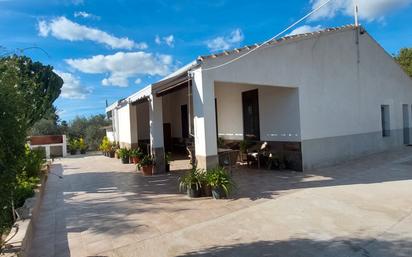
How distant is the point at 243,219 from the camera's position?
702 cm

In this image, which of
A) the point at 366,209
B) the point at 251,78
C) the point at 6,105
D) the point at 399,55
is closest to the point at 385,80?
the point at 251,78

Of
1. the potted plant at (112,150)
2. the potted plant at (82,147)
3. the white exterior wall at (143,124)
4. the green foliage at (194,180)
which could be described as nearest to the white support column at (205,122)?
the green foliage at (194,180)

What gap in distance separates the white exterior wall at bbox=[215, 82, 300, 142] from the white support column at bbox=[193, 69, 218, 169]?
4609 mm

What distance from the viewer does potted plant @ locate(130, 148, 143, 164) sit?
666 inches

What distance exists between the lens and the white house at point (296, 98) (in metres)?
10.2

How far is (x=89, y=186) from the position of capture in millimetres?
11953

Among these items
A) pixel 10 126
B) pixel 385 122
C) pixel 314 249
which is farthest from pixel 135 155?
pixel 385 122

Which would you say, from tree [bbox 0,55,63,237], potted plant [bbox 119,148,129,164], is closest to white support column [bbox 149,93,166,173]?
potted plant [bbox 119,148,129,164]

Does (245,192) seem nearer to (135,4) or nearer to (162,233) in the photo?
(162,233)

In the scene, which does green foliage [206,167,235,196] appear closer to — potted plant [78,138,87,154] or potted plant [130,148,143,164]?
potted plant [130,148,143,164]

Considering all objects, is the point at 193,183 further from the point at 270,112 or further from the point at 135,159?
the point at 135,159

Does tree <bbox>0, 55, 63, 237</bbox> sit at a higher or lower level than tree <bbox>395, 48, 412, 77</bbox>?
lower

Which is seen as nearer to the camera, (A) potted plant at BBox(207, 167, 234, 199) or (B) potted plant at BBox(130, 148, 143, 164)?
(A) potted plant at BBox(207, 167, 234, 199)

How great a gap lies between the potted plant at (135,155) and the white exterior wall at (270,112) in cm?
507
